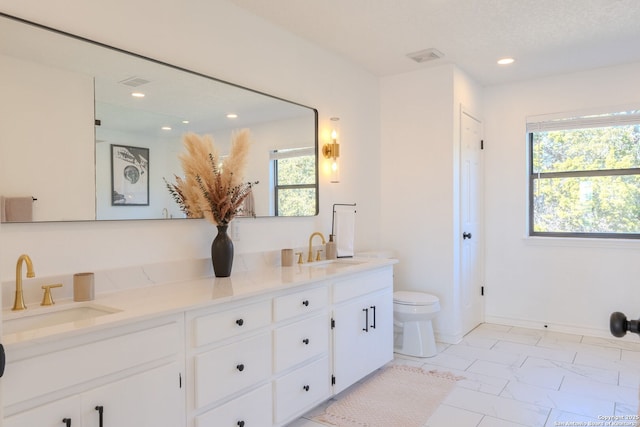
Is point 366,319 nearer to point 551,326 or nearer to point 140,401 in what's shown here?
point 140,401

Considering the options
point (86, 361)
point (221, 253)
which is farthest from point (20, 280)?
point (221, 253)

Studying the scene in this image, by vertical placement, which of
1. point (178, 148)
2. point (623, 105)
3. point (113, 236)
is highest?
point (623, 105)

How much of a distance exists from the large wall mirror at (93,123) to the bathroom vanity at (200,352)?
1.45 feet

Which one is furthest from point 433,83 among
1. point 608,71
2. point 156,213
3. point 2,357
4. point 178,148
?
point 2,357

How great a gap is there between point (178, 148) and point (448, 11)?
6.49 ft

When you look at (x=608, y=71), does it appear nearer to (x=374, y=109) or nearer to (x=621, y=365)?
(x=374, y=109)

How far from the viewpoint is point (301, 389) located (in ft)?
7.60

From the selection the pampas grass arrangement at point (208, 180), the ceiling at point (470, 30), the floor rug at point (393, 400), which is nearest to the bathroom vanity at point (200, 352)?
the floor rug at point (393, 400)

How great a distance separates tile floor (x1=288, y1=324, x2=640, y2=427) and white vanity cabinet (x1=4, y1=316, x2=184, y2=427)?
104 cm

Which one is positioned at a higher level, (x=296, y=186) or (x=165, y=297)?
(x=296, y=186)

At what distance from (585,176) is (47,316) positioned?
4.50 m

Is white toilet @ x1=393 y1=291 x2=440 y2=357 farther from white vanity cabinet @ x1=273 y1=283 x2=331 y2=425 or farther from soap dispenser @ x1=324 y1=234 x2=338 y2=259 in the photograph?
white vanity cabinet @ x1=273 y1=283 x2=331 y2=425

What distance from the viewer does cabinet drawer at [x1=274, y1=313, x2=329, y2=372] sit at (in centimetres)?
219

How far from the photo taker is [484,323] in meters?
4.54
